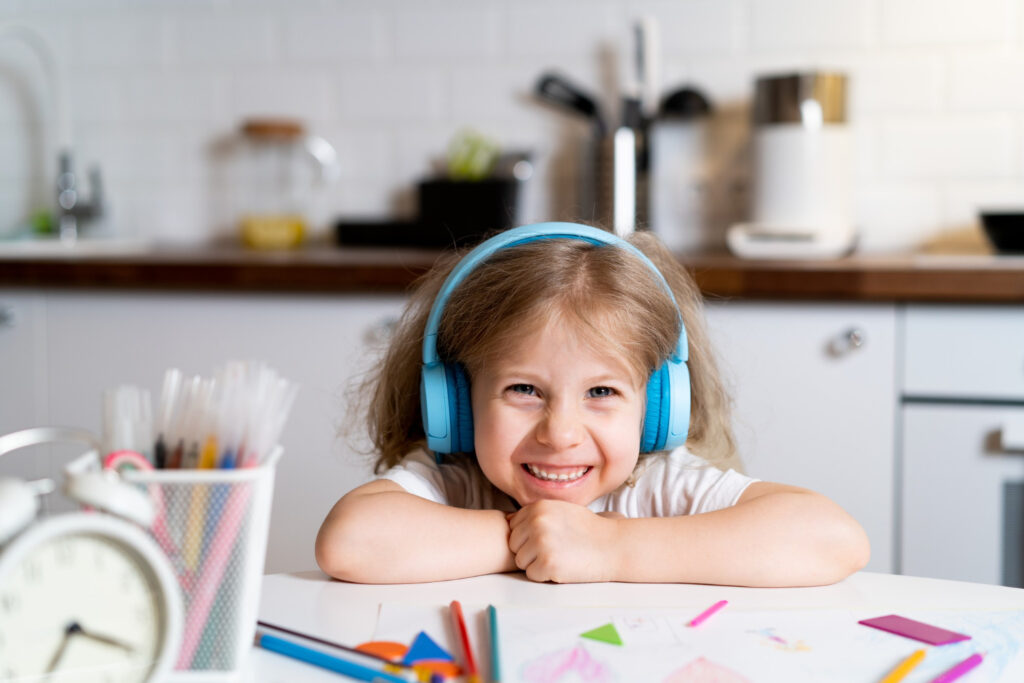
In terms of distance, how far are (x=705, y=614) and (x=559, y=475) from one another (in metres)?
0.27

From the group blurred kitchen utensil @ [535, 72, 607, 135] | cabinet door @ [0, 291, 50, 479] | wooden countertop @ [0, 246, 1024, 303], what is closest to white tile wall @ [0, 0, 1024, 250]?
blurred kitchen utensil @ [535, 72, 607, 135]

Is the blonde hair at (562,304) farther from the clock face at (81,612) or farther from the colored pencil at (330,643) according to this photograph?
the clock face at (81,612)

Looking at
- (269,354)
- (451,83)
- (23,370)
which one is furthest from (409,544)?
(451,83)

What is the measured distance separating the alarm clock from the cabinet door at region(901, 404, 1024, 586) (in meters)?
1.43

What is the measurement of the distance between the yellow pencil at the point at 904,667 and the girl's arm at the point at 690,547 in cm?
17

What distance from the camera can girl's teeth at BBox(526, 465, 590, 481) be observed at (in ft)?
3.25

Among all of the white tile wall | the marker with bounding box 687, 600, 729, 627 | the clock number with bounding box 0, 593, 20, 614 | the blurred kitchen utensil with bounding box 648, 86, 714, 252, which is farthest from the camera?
the blurred kitchen utensil with bounding box 648, 86, 714, 252

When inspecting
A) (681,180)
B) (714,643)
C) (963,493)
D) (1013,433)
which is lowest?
(963,493)

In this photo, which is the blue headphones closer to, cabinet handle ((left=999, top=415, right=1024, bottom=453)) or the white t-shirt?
the white t-shirt

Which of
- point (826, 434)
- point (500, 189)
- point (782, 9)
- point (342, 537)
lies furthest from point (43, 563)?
point (782, 9)

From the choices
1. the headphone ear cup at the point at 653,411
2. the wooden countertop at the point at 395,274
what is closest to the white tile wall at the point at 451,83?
the wooden countertop at the point at 395,274

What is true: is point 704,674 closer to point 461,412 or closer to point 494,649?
point 494,649

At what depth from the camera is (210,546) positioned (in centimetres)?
60

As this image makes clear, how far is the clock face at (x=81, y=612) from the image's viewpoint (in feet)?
1.74
